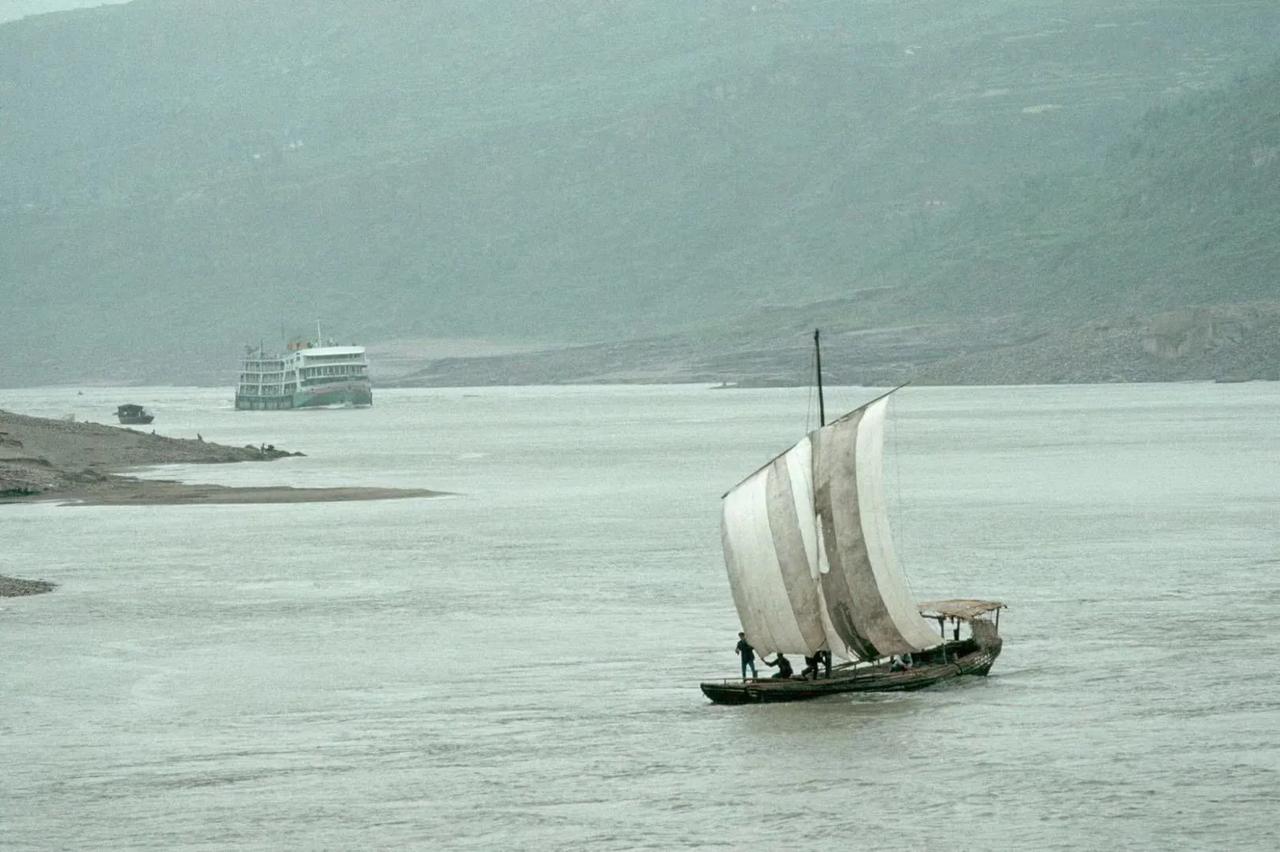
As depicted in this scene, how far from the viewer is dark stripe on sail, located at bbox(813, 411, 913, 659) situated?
39781mm

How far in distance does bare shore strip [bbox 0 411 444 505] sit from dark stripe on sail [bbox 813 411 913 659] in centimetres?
5044

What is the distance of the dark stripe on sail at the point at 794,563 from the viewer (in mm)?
39750

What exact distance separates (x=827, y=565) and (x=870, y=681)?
2.07 metres

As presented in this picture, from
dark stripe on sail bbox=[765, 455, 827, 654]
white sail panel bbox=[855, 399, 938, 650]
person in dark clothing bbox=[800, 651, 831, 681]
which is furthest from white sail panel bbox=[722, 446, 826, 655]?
white sail panel bbox=[855, 399, 938, 650]

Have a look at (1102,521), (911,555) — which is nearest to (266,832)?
(911,555)

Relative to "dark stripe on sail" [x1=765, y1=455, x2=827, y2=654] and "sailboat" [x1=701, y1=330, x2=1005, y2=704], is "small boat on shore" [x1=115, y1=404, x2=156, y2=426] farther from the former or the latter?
"dark stripe on sail" [x1=765, y1=455, x2=827, y2=654]

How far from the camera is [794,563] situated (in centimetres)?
3978

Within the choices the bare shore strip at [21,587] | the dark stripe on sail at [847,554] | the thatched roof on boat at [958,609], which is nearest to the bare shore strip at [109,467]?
the bare shore strip at [21,587]

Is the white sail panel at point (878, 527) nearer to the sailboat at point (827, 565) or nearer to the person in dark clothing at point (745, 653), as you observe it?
the sailboat at point (827, 565)

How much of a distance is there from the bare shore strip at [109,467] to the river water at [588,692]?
7.16m

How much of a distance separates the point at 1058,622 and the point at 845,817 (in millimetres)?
16671

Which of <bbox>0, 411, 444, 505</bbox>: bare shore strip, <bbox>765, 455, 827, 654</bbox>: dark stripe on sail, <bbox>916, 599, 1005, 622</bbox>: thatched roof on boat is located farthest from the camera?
<bbox>0, 411, 444, 505</bbox>: bare shore strip

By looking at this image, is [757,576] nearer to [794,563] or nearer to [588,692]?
[794,563]

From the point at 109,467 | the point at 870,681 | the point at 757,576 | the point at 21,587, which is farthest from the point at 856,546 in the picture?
the point at 109,467
